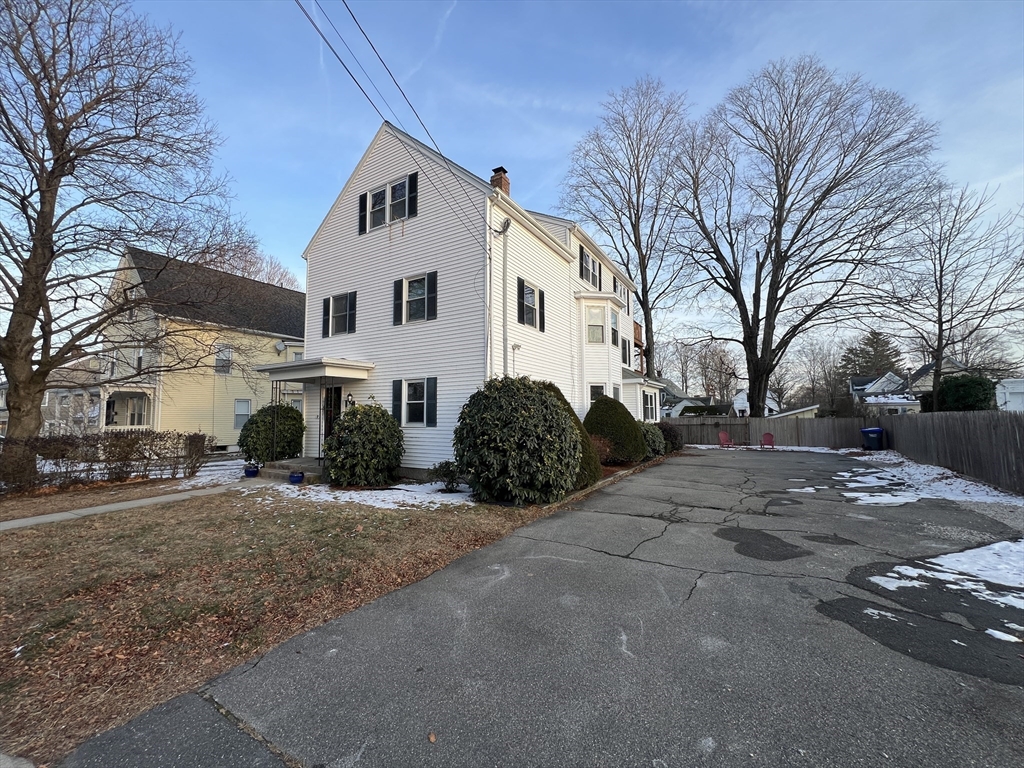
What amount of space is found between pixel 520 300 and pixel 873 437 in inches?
741

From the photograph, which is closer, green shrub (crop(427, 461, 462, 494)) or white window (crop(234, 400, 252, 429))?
green shrub (crop(427, 461, 462, 494))

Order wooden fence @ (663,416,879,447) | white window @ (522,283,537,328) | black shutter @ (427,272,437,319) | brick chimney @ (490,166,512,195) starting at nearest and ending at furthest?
1. black shutter @ (427,272,437,319)
2. white window @ (522,283,537,328)
3. brick chimney @ (490,166,512,195)
4. wooden fence @ (663,416,879,447)

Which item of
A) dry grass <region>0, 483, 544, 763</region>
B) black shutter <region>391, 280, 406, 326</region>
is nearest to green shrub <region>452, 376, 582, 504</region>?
dry grass <region>0, 483, 544, 763</region>

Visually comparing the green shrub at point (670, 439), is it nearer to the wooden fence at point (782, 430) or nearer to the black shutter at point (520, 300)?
the wooden fence at point (782, 430)

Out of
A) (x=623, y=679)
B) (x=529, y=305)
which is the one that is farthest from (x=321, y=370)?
(x=623, y=679)

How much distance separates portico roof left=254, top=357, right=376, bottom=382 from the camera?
38.1 ft

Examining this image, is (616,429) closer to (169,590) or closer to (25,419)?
(169,590)

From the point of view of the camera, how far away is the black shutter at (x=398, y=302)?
1208 cm

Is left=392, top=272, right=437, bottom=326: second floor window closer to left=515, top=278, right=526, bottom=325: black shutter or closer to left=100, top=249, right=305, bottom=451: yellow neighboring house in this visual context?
left=515, top=278, right=526, bottom=325: black shutter

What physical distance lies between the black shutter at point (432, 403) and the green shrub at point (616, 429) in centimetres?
473

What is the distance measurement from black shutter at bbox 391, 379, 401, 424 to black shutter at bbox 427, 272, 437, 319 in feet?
6.39

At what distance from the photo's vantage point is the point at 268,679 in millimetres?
2982

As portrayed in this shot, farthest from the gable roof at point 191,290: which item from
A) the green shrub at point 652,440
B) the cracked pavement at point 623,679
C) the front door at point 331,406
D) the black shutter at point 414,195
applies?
the green shrub at point 652,440

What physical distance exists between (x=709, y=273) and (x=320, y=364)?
79.3ft
